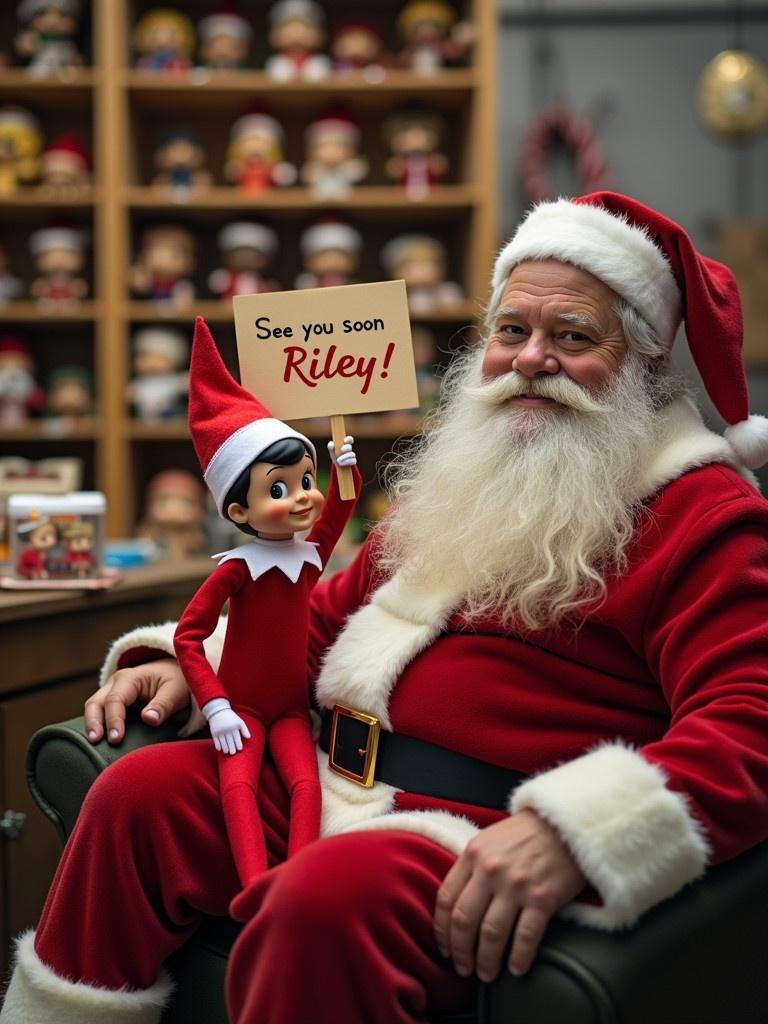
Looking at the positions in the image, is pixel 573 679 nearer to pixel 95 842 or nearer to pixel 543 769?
pixel 543 769

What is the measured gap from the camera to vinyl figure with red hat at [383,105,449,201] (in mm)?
3406

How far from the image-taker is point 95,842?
1.21 metres

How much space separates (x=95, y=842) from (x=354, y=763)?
32 cm

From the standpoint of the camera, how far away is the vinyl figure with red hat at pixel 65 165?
3.38 meters

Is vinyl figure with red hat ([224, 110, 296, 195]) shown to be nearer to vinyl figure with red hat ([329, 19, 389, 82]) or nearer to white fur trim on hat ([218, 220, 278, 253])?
white fur trim on hat ([218, 220, 278, 253])

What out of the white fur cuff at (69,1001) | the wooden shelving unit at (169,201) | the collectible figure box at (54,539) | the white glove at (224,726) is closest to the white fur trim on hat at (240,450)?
the white glove at (224,726)

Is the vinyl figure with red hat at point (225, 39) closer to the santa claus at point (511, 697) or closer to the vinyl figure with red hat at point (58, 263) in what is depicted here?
the vinyl figure with red hat at point (58, 263)

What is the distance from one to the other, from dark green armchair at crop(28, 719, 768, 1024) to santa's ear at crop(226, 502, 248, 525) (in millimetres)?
483

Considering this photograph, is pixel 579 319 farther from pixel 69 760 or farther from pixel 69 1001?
pixel 69 1001

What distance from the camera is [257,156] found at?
3404 millimetres

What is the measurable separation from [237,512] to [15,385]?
7.83ft

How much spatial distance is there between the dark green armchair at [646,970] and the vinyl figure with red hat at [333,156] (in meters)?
2.65

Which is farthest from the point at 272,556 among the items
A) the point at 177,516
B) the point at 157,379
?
the point at 157,379

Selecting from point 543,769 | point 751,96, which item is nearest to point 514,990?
point 543,769
